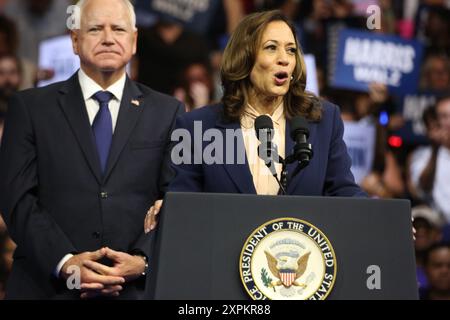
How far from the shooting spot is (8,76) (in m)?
6.43

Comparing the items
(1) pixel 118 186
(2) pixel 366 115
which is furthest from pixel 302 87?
(2) pixel 366 115

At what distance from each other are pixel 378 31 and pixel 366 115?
71 centimetres

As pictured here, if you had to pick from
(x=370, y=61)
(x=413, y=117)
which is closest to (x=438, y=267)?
(x=413, y=117)

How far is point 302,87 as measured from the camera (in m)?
3.28

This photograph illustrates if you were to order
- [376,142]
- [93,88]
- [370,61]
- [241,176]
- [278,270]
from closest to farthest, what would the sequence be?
[278,270] < [241,176] < [93,88] < [376,142] < [370,61]

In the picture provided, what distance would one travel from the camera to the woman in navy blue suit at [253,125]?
3.07 m

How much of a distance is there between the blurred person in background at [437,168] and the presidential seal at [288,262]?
489 cm

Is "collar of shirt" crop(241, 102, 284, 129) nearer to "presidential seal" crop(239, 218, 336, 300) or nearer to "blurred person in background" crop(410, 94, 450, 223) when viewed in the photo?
"presidential seal" crop(239, 218, 336, 300)

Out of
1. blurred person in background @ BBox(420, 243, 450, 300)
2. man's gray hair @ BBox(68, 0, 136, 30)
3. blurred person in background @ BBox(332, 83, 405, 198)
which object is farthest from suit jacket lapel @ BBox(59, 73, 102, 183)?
blurred person in background @ BBox(420, 243, 450, 300)

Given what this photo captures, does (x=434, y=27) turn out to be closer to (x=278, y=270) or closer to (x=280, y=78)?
(x=280, y=78)

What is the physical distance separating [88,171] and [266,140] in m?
0.79

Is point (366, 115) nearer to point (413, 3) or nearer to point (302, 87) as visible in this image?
point (413, 3)

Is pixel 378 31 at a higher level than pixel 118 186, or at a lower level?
higher
